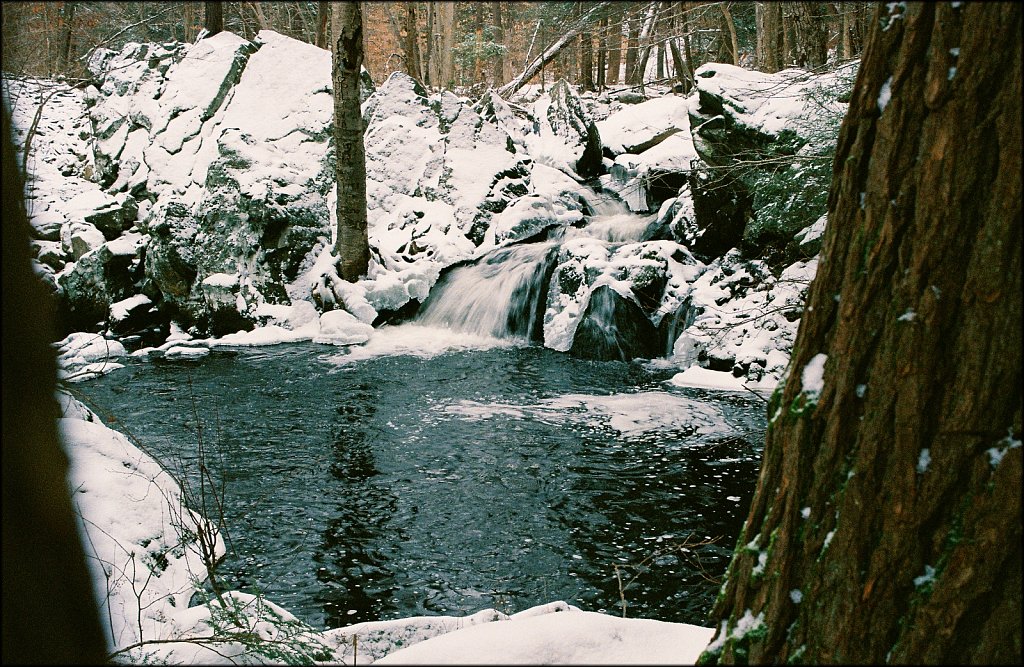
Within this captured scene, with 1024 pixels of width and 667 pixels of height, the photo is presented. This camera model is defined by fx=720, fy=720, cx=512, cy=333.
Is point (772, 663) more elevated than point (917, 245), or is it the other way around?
point (917, 245)

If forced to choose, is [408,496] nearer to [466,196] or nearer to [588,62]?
[466,196]

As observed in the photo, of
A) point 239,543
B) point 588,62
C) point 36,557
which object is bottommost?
point 239,543

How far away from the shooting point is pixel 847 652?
61.0 inches

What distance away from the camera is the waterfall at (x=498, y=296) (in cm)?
1064

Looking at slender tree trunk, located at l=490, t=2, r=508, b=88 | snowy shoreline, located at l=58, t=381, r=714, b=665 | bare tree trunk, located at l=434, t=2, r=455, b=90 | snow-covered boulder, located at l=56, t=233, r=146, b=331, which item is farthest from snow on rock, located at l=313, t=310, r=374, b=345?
slender tree trunk, located at l=490, t=2, r=508, b=88

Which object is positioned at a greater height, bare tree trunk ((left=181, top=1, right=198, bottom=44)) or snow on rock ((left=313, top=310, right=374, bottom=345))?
bare tree trunk ((left=181, top=1, right=198, bottom=44))

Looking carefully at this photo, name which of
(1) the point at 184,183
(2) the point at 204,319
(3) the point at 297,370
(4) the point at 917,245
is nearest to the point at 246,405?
(3) the point at 297,370

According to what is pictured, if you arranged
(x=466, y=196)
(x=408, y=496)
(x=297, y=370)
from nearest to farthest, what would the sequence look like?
(x=408, y=496)
(x=297, y=370)
(x=466, y=196)

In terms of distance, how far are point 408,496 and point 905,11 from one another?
16.0 ft

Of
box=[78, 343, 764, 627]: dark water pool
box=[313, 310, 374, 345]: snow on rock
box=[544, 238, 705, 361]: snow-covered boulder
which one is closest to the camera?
box=[78, 343, 764, 627]: dark water pool

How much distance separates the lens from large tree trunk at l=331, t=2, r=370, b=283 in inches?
406

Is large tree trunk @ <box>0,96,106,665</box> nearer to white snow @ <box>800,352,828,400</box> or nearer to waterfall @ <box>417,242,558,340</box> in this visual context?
white snow @ <box>800,352,828,400</box>

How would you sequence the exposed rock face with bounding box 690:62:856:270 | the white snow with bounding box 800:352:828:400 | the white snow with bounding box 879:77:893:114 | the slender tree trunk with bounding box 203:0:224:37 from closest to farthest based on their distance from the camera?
1. the white snow with bounding box 879:77:893:114
2. the white snow with bounding box 800:352:828:400
3. the exposed rock face with bounding box 690:62:856:270
4. the slender tree trunk with bounding box 203:0:224:37

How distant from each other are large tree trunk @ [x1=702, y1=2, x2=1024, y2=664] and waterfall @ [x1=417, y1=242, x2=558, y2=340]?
875 cm
